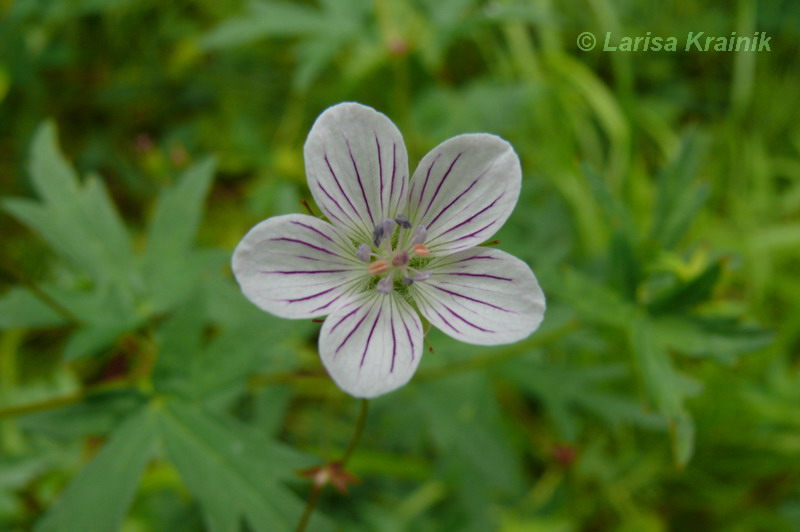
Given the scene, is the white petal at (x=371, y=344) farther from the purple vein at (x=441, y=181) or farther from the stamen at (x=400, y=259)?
the purple vein at (x=441, y=181)

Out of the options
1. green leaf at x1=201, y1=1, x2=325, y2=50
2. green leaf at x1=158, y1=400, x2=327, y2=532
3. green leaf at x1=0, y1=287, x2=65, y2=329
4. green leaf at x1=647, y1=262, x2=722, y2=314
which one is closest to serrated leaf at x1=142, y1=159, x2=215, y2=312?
green leaf at x1=0, y1=287, x2=65, y2=329

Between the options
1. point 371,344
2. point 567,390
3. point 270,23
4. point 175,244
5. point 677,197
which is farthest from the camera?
point 270,23

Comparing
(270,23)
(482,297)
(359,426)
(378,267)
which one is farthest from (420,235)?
(270,23)

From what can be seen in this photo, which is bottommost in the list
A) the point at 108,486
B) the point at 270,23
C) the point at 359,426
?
the point at 108,486

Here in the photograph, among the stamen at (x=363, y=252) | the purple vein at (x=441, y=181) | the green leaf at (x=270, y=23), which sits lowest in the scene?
the stamen at (x=363, y=252)

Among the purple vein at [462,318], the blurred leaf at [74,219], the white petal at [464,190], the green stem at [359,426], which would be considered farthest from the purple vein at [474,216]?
the blurred leaf at [74,219]

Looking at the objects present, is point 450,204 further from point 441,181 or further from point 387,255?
point 387,255
